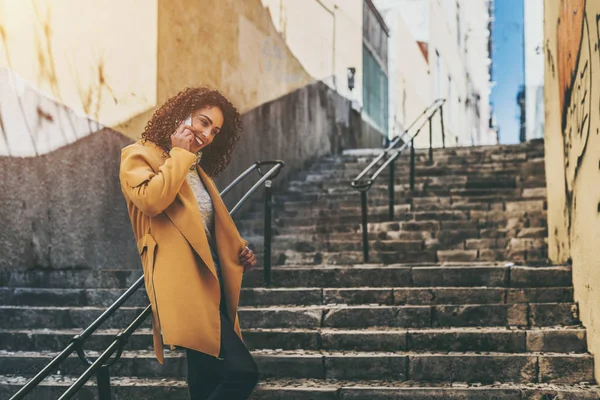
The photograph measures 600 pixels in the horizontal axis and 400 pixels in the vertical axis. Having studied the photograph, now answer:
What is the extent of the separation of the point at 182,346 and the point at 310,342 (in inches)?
100

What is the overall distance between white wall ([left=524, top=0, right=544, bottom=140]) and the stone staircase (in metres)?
10.7

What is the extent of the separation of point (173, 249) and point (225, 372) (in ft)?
1.49

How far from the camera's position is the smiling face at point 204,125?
9.12ft

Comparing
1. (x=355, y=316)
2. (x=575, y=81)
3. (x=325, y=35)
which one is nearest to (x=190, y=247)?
(x=355, y=316)

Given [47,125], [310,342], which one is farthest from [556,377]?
[47,125]

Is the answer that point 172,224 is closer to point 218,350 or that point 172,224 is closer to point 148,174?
point 148,174

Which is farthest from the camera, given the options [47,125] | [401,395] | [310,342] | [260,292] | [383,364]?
[47,125]

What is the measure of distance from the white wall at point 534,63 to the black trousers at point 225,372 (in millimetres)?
15827

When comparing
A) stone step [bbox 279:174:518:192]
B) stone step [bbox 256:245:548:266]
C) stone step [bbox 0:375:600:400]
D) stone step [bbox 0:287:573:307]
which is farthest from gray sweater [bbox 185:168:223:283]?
stone step [bbox 279:174:518:192]

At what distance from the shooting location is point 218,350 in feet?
8.48

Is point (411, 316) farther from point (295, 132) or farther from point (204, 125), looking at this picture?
point (295, 132)

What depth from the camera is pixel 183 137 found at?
8.95 ft

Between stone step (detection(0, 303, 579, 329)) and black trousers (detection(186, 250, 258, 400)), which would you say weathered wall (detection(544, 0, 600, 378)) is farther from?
black trousers (detection(186, 250, 258, 400))

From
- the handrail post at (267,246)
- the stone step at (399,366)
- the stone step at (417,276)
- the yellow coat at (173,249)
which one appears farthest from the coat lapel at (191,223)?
the stone step at (417,276)
